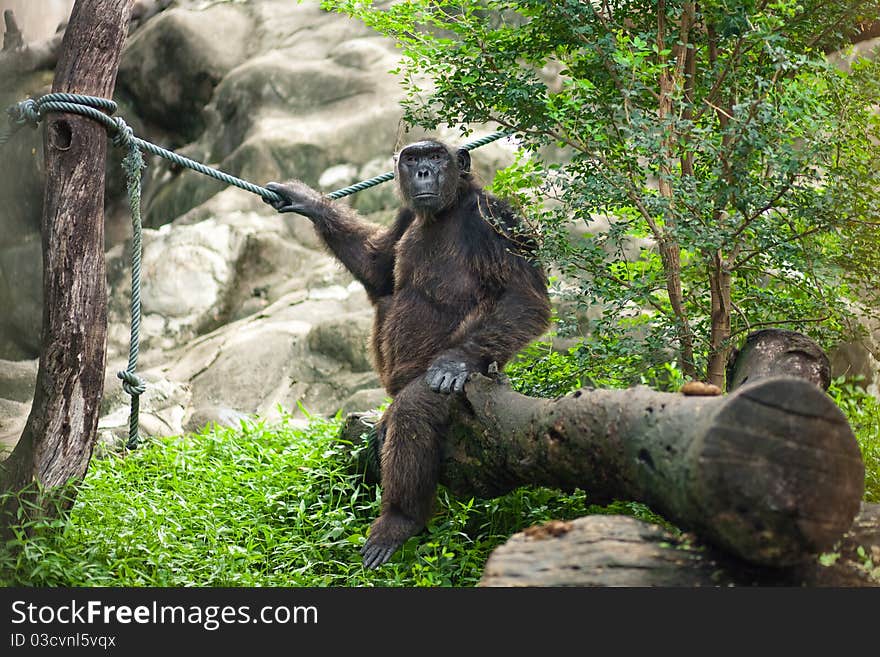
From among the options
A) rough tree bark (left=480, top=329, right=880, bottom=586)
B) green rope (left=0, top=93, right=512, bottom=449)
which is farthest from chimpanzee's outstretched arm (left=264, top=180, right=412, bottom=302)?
rough tree bark (left=480, top=329, right=880, bottom=586)

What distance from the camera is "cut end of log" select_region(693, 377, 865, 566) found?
103 inches

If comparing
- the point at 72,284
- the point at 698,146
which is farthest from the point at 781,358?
the point at 72,284

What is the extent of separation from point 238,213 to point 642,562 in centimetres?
848

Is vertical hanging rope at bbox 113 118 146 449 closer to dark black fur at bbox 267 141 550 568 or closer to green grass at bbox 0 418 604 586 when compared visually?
green grass at bbox 0 418 604 586

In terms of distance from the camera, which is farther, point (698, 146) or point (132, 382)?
point (132, 382)

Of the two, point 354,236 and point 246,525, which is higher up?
point 354,236

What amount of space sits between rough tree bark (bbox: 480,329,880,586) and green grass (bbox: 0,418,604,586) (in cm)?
97

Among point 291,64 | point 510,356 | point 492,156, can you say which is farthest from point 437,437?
point 291,64

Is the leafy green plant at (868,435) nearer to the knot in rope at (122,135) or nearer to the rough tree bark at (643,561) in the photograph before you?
the rough tree bark at (643,561)

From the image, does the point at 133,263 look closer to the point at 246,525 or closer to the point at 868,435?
the point at 246,525

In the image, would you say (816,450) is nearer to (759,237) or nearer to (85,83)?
(759,237)

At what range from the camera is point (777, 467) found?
263 centimetres

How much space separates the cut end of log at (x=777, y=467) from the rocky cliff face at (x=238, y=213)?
5.67 meters

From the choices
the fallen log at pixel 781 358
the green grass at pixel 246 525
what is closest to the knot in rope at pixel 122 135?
the green grass at pixel 246 525
